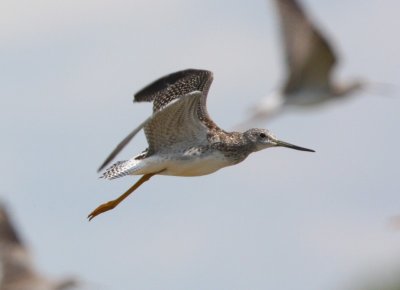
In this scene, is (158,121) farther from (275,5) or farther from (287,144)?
(275,5)

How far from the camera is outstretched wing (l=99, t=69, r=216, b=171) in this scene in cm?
1464

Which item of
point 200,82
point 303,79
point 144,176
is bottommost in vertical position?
point 144,176

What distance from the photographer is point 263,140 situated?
52.4ft

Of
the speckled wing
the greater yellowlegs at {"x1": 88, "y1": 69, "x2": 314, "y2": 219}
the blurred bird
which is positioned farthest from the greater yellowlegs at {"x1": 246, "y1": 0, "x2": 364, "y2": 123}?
the greater yellowlegs at {"x1": 88, "y1": 69, "x2": 314, "y2": 219}

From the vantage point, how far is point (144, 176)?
52.0 feet

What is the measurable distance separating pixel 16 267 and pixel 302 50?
16.8 feet

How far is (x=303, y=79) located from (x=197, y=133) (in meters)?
7.44

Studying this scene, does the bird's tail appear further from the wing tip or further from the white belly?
the wing tip

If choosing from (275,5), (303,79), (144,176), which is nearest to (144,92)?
(144,176)

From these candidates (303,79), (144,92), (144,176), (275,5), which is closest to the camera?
(144,92)

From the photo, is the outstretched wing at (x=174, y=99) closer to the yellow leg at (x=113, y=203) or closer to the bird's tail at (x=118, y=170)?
the bird's tail at (x=118, y=170)

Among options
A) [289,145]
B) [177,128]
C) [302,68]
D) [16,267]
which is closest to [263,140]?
[289,145]

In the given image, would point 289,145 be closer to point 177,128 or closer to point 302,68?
point 177,128

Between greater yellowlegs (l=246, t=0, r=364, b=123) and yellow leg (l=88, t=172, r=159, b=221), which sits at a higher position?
greater yellowlegs (l=246, t=0, r=364, b=123)
